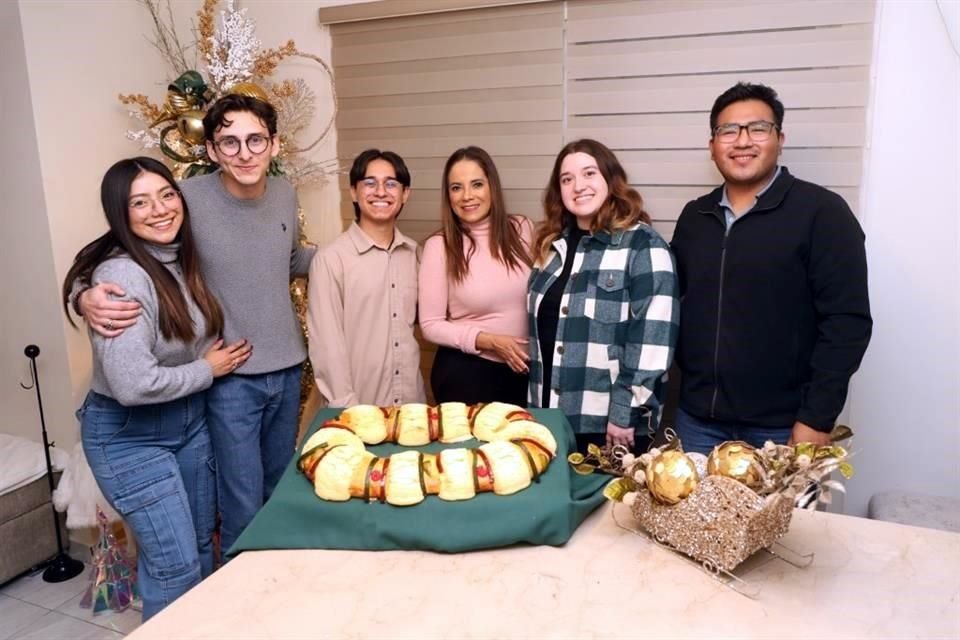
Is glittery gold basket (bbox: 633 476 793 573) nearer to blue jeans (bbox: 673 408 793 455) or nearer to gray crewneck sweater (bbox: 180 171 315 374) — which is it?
blue jeans (bbox: 673 408 793 455)

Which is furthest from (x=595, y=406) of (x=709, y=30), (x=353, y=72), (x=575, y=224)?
(x=353, y=72)

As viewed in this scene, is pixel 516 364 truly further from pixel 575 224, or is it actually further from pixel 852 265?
pixel 852 265

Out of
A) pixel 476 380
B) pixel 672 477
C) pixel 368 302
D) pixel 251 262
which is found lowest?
pixel 476 380

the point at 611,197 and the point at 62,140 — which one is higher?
the point at 62,140

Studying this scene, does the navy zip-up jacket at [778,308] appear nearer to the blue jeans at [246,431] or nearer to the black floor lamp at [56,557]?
the blue jeans at [246,431]

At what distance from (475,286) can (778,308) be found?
0.84 meters

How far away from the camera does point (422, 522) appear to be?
1193 millimetres

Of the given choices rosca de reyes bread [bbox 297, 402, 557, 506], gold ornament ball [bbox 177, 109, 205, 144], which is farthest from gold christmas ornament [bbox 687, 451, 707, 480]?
gold ornament ball [bbox 177, 109, 205, 144]

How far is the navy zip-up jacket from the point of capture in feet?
5.47

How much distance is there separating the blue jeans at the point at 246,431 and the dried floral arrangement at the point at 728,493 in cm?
123

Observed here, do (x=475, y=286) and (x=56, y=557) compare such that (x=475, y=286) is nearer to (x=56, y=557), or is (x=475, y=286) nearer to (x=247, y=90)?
(x=247, y=90)

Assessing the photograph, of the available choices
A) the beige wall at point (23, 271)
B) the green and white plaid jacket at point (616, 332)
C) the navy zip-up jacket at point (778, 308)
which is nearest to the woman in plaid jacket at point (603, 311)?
the green and white plaid jacket at point (616, 332)

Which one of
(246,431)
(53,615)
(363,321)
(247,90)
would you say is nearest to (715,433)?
(363,321)

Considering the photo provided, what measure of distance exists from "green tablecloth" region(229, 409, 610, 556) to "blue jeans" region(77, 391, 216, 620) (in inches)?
25.4
